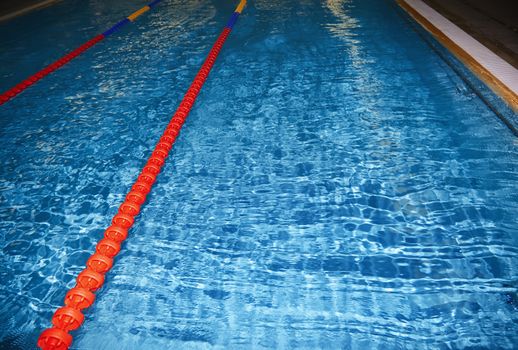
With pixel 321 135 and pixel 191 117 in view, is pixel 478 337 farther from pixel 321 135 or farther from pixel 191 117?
pixel 191 117

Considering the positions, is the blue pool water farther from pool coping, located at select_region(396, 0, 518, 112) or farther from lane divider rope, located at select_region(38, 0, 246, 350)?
pool coping, located at select_region(396, 0, 518, 112)

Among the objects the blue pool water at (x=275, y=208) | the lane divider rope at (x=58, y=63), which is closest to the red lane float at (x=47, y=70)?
the lane divider rope at (x=58, y=63)

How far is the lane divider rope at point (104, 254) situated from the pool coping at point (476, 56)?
11.9 feet

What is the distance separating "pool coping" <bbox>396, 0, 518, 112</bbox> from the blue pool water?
260 millimetres

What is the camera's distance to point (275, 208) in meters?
2.27

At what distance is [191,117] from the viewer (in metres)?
3.44

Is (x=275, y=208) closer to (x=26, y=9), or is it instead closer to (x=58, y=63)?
(x=58, y=63)

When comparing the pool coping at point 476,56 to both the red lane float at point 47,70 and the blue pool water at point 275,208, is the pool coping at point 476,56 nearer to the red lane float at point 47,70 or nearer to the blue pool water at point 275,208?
the blue pool water at point 275,208

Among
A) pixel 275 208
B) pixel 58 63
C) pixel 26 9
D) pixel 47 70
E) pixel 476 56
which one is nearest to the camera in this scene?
pixel 275 208

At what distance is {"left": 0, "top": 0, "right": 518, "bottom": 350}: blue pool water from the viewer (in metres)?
1.63

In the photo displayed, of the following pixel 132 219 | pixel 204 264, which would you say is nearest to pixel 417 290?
pixel 204 264

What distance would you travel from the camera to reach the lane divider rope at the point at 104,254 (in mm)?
1517

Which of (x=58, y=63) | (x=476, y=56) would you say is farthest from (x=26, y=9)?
(x=476, y=56)

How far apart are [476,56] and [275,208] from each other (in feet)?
12.5
